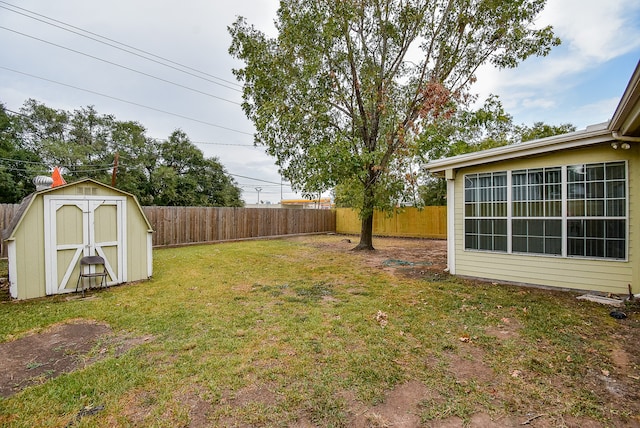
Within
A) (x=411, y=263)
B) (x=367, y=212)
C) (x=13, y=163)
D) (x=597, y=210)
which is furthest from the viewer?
(x=13, y=163)

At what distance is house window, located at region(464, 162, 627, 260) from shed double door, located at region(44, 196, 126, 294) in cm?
736

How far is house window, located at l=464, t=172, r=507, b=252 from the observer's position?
5965 mm

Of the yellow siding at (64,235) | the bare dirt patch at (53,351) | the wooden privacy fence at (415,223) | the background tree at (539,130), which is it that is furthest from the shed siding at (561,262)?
the background tree at (539,130)

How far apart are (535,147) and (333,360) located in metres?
5.27

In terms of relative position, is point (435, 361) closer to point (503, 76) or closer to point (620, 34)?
point (620, 34)

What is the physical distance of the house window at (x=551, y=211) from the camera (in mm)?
4879

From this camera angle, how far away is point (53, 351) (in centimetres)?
310

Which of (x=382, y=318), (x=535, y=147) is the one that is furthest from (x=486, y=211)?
(x=382, y=318)

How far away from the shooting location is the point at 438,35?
9500 millimetres

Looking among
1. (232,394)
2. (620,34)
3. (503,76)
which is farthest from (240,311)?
(503,76)

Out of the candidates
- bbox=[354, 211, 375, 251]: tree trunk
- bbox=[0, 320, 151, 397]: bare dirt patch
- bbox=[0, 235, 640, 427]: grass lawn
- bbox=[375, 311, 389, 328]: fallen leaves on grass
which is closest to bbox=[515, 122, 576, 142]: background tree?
bbox=[354, 211, 375, 251]: tree trunk

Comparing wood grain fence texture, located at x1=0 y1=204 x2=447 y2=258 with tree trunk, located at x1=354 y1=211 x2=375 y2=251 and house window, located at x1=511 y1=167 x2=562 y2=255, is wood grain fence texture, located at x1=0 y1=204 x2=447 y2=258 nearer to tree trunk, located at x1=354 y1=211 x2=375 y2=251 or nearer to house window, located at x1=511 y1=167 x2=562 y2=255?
tree trunk, located at x1=354 y1=211 x2=375 y2=251

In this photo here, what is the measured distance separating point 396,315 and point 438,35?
950cm

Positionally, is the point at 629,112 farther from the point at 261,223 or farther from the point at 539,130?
the point at 261,223
